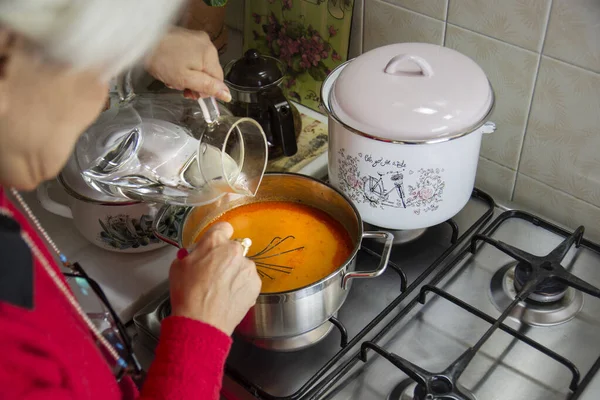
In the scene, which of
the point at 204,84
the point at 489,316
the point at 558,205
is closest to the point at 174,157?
the point at 204,84

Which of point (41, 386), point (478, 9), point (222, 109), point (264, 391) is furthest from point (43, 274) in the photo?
point (478, 9)

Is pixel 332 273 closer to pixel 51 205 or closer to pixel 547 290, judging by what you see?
pixel 547 290

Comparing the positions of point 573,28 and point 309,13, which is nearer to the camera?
point 573,28

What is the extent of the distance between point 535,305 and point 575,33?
353mm

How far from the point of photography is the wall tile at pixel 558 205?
3.06ft

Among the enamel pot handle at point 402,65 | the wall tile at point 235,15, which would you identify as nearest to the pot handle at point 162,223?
the enamel pot handle at point 402,65

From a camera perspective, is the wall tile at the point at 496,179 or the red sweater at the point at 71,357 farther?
the wall tile at the point at 496,179

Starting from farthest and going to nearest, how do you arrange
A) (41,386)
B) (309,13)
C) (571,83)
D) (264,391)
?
(309,13)
(571,83)
(264,391)
(41,386)

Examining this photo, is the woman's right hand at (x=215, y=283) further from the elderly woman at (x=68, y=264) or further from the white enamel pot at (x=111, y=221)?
the white enamel pot at (x=111, y=221)

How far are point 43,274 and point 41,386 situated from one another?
4.9 inches

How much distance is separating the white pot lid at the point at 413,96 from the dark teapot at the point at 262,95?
0.17 m

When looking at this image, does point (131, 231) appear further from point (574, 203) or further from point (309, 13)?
point (574, 203)

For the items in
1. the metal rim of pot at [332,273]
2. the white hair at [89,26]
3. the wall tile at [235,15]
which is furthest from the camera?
the wall tile at [235,15]

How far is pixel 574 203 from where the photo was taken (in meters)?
0.94
